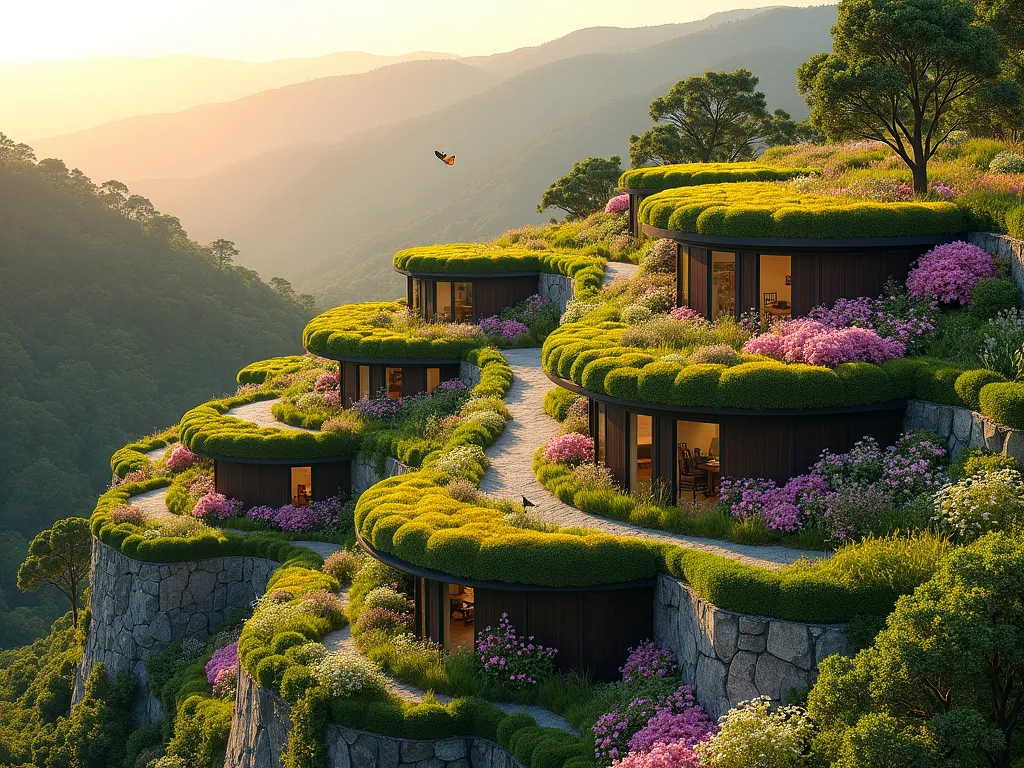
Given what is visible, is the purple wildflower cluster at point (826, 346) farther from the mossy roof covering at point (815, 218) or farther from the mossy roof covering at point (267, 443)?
the mossy roof covering at point (267, 443)

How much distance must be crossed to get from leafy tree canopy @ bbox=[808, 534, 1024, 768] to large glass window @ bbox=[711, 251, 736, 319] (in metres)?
16.0

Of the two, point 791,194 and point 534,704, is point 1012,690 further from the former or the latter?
point 791,194

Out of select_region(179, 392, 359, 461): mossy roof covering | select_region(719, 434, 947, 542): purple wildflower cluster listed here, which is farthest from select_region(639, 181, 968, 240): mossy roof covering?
select_region(179, 392, 359, 461): mossy roof covering

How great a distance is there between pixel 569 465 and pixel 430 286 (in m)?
17.9

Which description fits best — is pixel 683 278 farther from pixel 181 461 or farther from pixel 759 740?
pixel 181 461

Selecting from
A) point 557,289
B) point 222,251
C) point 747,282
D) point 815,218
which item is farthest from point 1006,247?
point 222,251

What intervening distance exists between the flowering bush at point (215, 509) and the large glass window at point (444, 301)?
11.1 m

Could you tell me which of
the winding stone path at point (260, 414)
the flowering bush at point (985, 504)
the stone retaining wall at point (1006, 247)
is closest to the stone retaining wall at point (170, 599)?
the winding stone path at point (260, 414)

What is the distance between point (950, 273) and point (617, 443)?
885 centimetres

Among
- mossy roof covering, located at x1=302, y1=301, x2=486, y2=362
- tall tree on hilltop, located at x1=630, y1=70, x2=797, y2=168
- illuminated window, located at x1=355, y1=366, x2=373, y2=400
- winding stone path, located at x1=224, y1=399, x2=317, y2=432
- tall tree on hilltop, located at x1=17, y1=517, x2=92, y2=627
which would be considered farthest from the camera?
tall tree on hilltop, located at x1=630, y1=70, x2=797, y2=168

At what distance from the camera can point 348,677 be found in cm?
2208

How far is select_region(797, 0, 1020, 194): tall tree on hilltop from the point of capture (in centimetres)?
3050

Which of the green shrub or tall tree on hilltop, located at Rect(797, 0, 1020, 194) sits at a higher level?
tall tree on hilltop, located at Rect(797, 0, 1020, 194)

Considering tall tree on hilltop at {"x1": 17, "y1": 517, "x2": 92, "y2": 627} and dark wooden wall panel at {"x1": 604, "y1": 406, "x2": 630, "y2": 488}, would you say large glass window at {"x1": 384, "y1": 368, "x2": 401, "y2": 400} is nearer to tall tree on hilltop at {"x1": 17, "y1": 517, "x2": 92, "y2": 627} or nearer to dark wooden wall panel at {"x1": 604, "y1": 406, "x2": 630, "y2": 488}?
dark wooden wall panel at {"x1": 604, "y1": 406, "x2": 630, "y2": 488}
